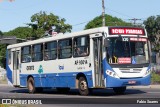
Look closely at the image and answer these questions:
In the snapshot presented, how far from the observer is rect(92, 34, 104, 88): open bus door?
20975mm

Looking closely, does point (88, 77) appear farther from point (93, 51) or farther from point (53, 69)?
point (53, 69)

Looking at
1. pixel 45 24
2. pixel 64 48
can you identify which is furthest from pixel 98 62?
pixel 45 24

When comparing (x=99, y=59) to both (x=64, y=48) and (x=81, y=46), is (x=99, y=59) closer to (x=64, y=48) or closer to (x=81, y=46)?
(x=81, y=46)

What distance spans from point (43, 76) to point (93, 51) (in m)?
5.85

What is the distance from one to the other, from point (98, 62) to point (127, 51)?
4.69ft

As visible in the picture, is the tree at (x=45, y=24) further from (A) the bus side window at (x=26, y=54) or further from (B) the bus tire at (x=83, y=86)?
(B) the bus tire at (x=83, y=86)

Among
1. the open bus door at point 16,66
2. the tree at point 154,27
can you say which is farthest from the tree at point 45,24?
the open bus door at point 16,66

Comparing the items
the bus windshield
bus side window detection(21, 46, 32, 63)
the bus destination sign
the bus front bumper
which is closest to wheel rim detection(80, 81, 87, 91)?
the bus front bumper

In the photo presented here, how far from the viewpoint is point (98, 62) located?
2112 cm

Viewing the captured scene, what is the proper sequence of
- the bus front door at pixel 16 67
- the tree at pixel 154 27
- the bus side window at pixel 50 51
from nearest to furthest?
the bus side window at pixel 50 51, the bus front door at pixel 16 67, the tree at pixel 154 27

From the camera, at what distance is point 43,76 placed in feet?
86.3

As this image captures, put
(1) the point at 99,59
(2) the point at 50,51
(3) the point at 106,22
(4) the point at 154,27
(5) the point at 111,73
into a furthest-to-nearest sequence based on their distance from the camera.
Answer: (3) the point at 106,22, (4) the point at 154,27, (2) the point at 50,51, (1) the point at 99,59, (5) the point at 111,73

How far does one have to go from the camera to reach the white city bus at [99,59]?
20766mm

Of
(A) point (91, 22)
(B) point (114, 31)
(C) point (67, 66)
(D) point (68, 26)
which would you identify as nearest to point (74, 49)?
(C) point (67, 66)
